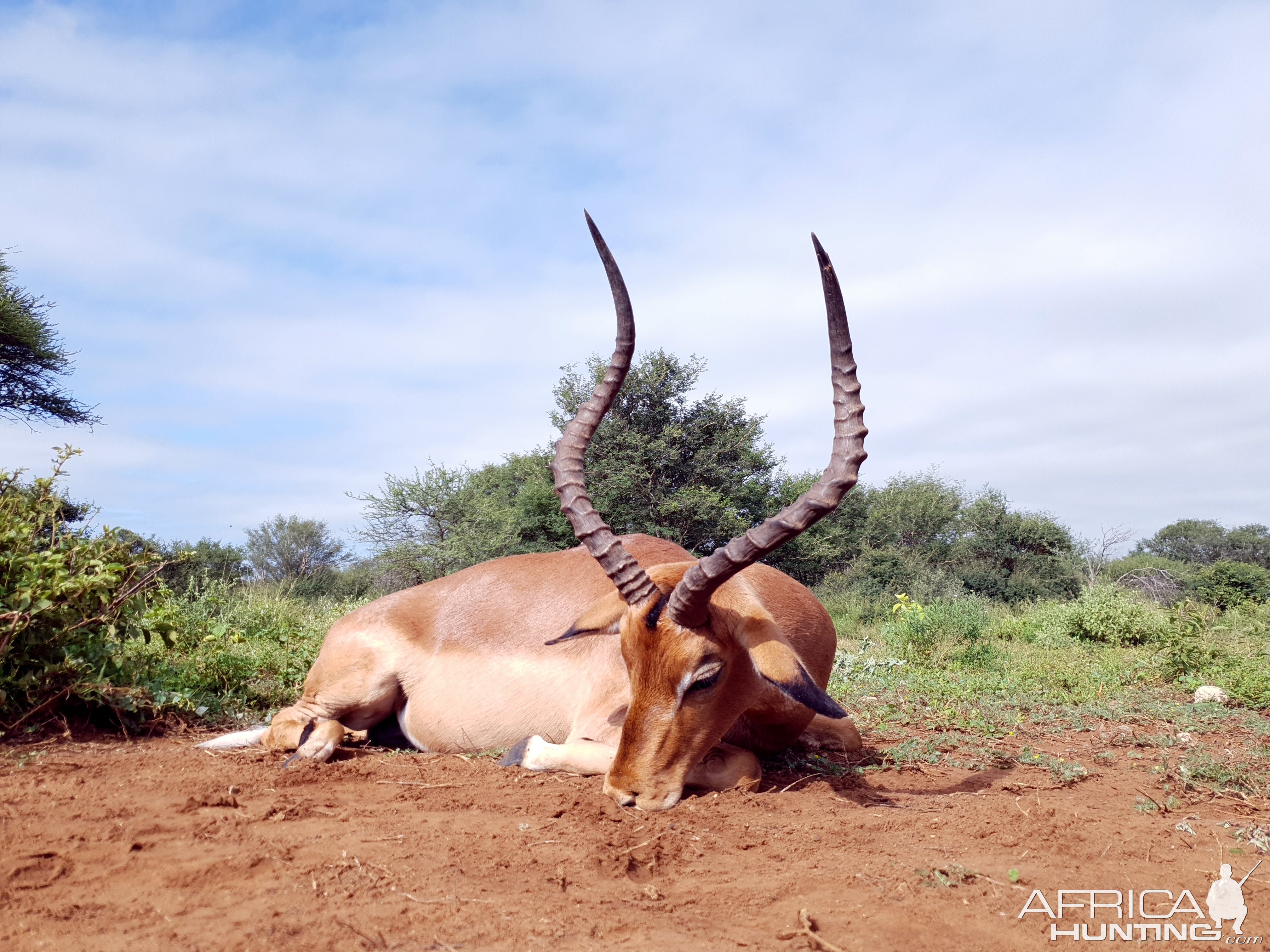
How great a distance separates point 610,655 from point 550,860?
216cm

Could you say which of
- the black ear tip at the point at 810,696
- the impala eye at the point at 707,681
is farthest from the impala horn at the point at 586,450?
the black ear tip at the point at 810,696

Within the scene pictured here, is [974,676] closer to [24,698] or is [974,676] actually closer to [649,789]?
[649,789]

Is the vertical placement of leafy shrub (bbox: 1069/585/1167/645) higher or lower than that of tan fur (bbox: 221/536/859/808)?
lower

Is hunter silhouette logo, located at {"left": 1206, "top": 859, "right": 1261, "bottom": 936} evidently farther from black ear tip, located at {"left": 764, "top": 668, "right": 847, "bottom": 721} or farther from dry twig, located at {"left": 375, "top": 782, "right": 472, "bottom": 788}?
dry twig, located at {"left": 375, "top": 782, "right": 472, "bottom": 788}

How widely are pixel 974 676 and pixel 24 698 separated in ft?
26.4

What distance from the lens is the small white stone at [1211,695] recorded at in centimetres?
771

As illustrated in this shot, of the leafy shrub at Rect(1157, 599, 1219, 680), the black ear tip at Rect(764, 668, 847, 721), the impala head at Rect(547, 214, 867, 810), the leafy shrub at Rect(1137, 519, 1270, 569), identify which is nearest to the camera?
the black ear tip at Rect(764, 668, 847, 721)

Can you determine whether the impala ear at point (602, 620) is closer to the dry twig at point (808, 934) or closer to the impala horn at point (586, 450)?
the impala horn at point (586, 450)

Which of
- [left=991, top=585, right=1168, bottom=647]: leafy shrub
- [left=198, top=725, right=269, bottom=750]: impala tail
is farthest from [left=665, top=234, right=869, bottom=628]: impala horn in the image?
[left=991, top=585, right=1168, bottom=647]: leafy shrub

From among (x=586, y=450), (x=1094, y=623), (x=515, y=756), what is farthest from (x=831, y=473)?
(x=1094, y=623)

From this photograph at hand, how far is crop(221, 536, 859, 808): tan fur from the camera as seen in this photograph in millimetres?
4379

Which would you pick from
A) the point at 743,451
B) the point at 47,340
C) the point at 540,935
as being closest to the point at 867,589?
the point at 743,451

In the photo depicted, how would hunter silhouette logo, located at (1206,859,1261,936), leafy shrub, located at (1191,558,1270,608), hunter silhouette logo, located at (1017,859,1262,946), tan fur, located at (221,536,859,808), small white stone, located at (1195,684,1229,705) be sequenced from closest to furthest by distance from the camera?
hunter silhouette logo, located at (1017,859,1262,946), hunter silhouette logo, located at (1206,859,1261,936), tan fur, located at (221,536,859,808), small white stone, located at (1195,684,1229,705), leafy shrub, located at (1191,558,1270,608)

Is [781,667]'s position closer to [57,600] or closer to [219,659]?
[57,600]
